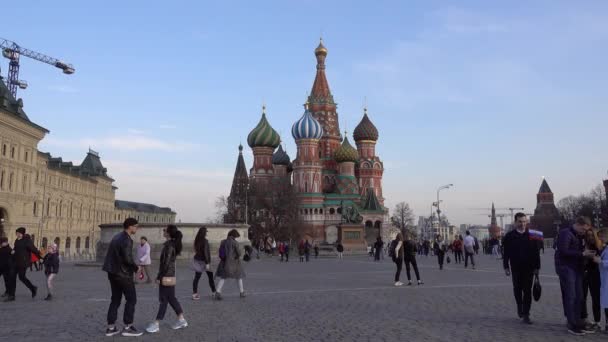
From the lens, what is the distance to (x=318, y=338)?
7398 mm

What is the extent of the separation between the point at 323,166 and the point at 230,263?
258 feet

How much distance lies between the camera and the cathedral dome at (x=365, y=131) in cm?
9369

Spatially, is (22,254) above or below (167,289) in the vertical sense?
above

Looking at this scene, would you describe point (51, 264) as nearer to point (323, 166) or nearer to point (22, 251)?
point (22, 251)

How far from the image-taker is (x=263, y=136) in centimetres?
8712

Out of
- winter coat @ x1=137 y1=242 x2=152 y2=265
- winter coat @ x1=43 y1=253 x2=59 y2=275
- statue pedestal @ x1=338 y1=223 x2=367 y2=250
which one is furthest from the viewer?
statue pedestal @ x1=338 y1=223 x2=367 y2=250

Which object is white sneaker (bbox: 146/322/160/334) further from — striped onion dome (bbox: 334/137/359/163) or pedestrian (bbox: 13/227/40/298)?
striped onion dome (bbox: 334/137/359/163)

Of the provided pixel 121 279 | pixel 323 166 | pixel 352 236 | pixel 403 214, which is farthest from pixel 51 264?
pixel 403 214

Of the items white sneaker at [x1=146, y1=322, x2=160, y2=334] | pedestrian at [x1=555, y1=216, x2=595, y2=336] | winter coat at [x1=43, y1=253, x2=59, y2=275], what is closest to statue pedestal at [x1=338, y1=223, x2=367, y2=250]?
winter coat at [x1=43, y1=253, x2=59, y2=275]

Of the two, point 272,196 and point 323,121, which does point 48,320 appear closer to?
point 272,196

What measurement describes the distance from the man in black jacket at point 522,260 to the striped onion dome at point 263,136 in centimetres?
7859

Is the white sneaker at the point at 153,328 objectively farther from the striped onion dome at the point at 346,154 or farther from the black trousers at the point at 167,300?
the striped onion dome at the point at 346,154

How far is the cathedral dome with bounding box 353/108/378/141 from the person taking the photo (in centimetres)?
9369

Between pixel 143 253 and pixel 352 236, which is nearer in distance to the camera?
pixel 143 253
